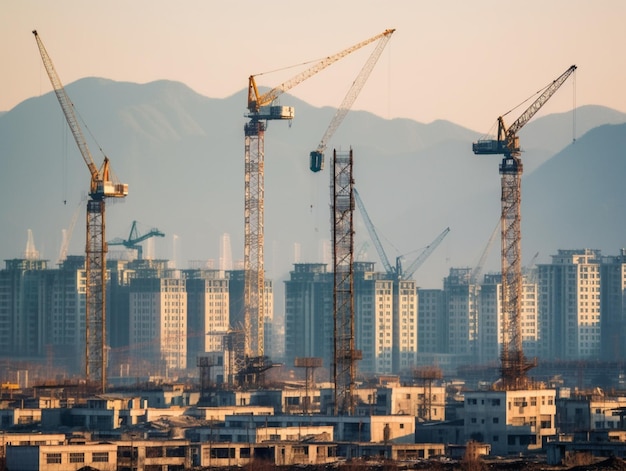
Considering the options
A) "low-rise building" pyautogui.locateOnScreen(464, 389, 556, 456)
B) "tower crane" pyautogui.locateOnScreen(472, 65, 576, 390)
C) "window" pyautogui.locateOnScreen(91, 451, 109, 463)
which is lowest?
"window" pyautogui.locateOnScreen(91, 451, 109, 463)

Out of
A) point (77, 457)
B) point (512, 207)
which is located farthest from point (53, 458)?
point (512, 207)

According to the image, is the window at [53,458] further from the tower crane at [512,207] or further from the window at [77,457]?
the tower crane at [512,207]

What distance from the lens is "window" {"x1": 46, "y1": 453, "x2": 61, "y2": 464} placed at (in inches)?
3070

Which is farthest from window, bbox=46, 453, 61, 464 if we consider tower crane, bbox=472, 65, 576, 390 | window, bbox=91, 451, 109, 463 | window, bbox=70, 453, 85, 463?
tower crane, bbox=472, 65, 576, 390

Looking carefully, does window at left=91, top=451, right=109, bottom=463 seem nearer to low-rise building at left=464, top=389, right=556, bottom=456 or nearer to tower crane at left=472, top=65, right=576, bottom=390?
low-rise building at left=464, top=389, right=556, bottom=456

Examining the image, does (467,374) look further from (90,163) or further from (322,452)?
(322,452)

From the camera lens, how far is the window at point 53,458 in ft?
256

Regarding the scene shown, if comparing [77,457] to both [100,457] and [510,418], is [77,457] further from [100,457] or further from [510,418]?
[510,418]

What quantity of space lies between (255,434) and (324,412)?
11.6 meters

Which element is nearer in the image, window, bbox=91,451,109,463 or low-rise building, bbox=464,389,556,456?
window, bbox=91,451,109,463

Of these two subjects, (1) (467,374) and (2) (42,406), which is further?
(1) (467,374)

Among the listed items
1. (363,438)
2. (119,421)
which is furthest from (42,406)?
(363,438)

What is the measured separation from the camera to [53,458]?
7825 cm

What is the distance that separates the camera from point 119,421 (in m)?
105
